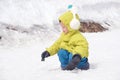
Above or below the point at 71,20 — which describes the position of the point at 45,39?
above

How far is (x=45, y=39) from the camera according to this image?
9422mm

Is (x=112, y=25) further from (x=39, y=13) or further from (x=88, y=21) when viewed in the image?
(x=39, y=13)

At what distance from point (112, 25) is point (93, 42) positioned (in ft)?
7.63

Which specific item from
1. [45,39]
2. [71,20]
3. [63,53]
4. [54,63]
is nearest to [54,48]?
[63,53]

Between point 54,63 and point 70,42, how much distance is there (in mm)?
1127

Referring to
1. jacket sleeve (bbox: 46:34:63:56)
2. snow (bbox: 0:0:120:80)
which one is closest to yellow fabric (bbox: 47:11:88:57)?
jacket sleeve (bbox: 46:34:63:56)

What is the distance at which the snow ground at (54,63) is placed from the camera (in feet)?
19.0

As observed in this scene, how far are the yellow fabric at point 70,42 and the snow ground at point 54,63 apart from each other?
0.31m

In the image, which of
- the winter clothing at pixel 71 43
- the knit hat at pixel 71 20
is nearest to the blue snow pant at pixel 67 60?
the winter clothing at pixel 71 43

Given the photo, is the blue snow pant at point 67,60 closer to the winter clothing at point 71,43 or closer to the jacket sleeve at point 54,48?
the winter clothing at point 71,43

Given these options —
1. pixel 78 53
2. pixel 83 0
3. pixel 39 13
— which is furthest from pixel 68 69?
pixel 83 0

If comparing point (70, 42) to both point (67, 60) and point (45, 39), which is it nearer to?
point (67, 60)

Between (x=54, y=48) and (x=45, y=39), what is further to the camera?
(x=45, y=39)

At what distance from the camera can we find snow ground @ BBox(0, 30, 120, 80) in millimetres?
5781
